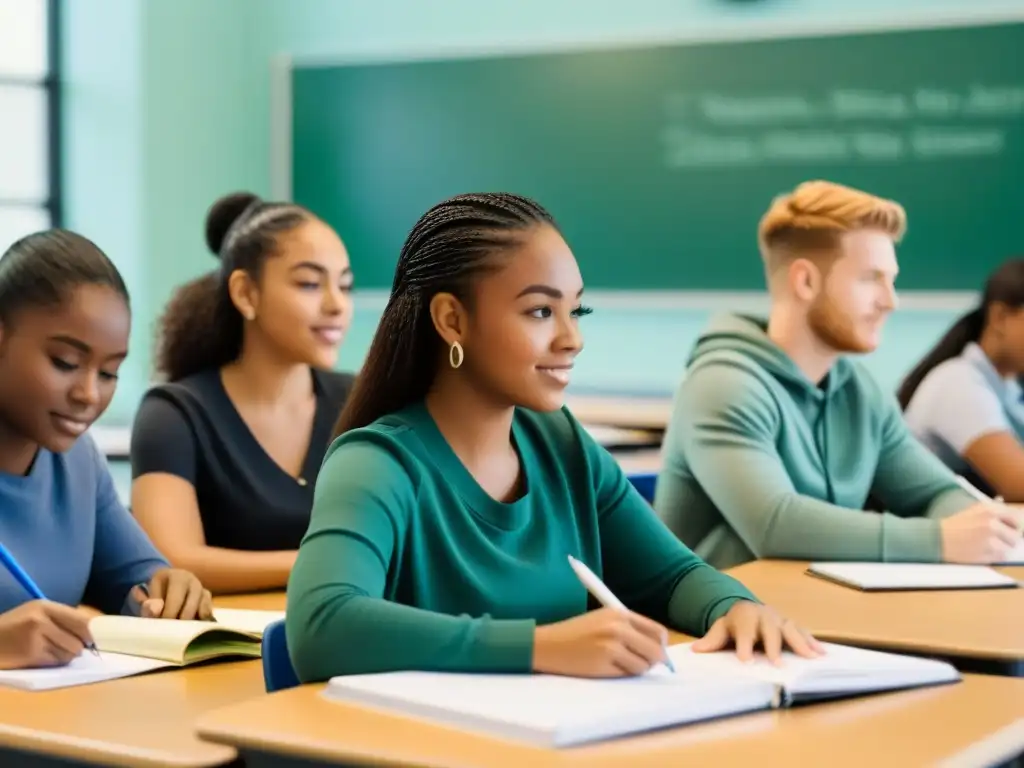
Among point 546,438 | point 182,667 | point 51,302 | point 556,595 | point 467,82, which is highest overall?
point 467,82

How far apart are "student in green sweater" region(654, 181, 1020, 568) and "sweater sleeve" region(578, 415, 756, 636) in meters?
0.80

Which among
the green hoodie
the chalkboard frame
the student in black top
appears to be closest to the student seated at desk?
the green hoodie

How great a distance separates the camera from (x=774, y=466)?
2.80 meters

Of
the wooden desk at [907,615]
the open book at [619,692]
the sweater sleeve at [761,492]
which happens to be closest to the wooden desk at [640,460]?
the sweater sleeve at [761,492]

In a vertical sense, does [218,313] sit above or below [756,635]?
above

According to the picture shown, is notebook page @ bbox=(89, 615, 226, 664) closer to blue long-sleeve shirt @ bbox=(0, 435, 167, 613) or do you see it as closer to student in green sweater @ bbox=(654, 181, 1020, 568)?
blue long-sleeve shirt @ bbox=(0, 435, 167, 613)

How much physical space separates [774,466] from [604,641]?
137 centimetres

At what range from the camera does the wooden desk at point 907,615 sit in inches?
78.0

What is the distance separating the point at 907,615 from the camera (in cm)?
219

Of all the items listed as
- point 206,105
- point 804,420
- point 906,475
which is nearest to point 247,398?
point 804,420

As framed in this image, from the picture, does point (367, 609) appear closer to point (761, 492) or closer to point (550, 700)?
point (550, 700)

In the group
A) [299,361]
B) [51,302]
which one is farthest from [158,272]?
[51,302]

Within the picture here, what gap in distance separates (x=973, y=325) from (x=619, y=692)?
298cm

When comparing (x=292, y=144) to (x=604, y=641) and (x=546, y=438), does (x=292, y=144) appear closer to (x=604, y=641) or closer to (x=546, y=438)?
(x=546, y=438)
